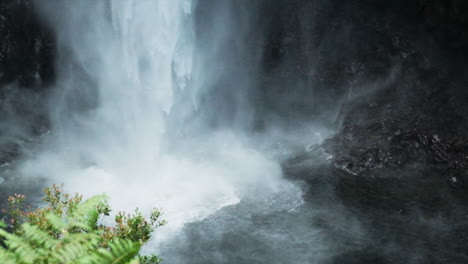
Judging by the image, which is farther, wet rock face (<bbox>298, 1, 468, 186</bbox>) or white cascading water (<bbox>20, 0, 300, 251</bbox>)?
wet rock face (<bbox>298, 1, 468, 186</bbox>)

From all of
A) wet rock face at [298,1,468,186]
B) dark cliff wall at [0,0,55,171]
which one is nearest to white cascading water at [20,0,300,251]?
dark cliff wall at [0,0,55,171]

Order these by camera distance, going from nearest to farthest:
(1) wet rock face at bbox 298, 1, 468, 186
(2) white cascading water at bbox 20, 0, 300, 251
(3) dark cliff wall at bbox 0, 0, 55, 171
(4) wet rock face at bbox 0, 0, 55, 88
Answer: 1. (2) white cascading water at bbox 20, 0, 300, 251
2. (1) wet rock face at bbox 298, 1, 468, 186
3. (3) dark cliff wall at bbox 0, 0, 55, 171
4. (4) wet rock face at bbox 0, 0, 55, 88

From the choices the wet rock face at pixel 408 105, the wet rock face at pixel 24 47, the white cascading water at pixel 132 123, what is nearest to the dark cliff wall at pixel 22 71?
the wet rock face at pixel 24 47

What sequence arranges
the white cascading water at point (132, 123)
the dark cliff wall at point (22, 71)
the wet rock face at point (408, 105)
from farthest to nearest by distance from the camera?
the dark cliff wall at point (22, 71), the wet rock face at point (408, 105), the white cascading water at point (132, 123)

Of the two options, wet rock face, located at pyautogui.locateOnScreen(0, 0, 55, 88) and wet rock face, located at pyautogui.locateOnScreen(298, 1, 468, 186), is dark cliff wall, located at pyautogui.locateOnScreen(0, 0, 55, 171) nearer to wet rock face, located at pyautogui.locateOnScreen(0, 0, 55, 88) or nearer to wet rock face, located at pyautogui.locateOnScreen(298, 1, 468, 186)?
wet rock face, located at pyautogui.locateOnScreen(0, 0, 55, 88)

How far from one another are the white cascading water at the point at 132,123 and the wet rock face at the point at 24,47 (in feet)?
3.69

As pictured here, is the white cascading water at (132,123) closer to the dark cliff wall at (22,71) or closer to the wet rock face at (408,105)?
the dark cliff wall at (22,71)

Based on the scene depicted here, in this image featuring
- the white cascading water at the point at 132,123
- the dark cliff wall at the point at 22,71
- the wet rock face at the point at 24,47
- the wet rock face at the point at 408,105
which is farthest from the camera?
the wet rock face at the point at 24,47

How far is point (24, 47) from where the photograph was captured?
90.4ft

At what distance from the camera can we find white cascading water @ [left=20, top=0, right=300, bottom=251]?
64.2ft

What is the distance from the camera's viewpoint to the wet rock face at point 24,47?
26.4 m

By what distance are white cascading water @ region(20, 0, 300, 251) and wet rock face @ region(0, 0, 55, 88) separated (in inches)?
44.2

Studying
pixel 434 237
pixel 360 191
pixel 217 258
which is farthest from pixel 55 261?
pixel 360 191

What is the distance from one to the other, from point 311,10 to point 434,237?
2032 centimetres
